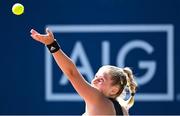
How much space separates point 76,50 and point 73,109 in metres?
0.65

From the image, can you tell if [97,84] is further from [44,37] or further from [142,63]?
[142,63]

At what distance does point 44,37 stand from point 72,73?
30 cm

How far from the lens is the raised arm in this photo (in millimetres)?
3990

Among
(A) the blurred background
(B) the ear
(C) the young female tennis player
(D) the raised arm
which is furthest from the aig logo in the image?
(D) the raised arm

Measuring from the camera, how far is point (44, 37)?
396 cm

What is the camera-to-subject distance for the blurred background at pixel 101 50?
23.7ft

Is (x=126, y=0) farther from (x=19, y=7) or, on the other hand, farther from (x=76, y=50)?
(x=19, y=7)

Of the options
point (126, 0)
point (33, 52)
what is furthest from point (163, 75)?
point (33, 52)

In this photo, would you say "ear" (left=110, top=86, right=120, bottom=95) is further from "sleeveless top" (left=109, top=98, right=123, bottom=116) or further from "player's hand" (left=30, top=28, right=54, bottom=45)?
"player's hand" (left=30, top=28, right=54, bottom=45)

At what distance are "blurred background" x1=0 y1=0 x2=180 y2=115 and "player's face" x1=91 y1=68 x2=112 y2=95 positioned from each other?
281 centimetres

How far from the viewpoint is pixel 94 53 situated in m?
A: 7.23

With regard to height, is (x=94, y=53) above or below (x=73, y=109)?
above

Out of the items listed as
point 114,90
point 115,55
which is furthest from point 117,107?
point 115,55

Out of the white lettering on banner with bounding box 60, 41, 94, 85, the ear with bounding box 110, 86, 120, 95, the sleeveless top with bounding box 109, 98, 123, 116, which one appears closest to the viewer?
the sleeveless top with bounding box 109, 98, 123, 116
